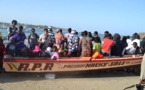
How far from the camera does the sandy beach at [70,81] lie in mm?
9922

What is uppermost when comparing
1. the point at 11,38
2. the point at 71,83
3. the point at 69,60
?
the point at 11,38

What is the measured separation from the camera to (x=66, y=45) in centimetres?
1245

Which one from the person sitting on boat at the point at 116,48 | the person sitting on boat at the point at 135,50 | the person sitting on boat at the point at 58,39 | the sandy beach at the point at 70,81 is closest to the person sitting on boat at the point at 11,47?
the sandy beach at the point at 70,81

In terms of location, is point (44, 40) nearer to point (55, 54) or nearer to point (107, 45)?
point (55, 54)

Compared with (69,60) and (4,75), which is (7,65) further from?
(69,60)

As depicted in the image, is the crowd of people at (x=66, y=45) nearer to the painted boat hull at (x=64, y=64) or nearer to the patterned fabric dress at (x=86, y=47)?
the patterned fabric dress at (x=86, y=47)

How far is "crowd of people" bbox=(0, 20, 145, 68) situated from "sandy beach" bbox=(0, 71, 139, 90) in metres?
0.83

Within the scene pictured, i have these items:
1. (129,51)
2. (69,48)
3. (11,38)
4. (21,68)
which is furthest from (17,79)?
(129,51)

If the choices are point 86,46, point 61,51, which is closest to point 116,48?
point 86,46

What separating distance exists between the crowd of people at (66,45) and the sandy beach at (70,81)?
32.7 inches

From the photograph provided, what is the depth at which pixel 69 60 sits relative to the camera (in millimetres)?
10984

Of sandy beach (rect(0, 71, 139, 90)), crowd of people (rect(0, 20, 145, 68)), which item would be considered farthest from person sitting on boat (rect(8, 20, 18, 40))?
sandy beach (rect(0, 71, 139, 90))

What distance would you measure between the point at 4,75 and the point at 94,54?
11.7 ft

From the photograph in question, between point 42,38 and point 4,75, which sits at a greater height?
point 42,38
